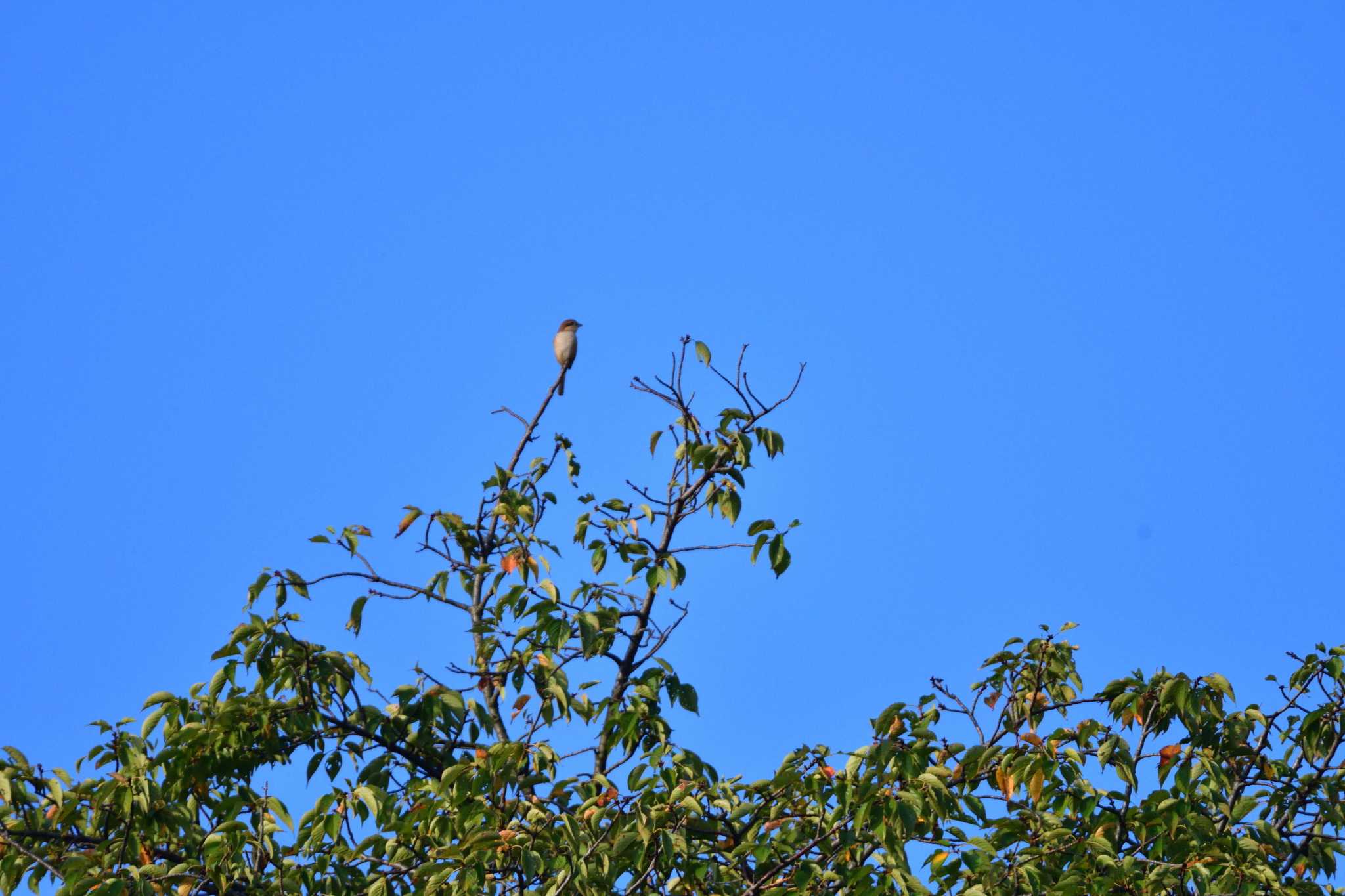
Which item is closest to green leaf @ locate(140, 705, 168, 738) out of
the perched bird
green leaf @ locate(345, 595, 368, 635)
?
green leaf @ locate(345, 595, 368, 635)

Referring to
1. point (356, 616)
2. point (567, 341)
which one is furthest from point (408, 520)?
point (567, 341)

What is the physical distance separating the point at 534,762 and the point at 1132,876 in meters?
2.71

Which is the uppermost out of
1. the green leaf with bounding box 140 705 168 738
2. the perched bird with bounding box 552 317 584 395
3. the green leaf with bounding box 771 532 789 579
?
the perched bird with bounding box 552 317 584 395

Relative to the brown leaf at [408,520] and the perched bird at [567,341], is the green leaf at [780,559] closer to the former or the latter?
the brown leaf at [408,520]

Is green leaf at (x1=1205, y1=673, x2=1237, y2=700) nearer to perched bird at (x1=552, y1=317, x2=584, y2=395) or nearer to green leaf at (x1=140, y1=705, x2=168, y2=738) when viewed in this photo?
green leaf at (x1=140, y1=705, x2=168, y2=738)

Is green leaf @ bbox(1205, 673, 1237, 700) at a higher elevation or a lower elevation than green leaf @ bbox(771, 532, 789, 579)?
lower

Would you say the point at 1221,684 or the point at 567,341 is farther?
the point at 567,341

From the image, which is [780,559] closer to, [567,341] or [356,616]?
[356,616]

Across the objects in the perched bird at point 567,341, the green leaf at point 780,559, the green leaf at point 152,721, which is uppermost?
the perched bird at point 567,341

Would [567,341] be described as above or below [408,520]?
above

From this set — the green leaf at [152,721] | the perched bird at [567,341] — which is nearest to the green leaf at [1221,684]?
the green leaf at [152,721]

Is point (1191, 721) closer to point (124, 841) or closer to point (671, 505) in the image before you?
point (671, 505)

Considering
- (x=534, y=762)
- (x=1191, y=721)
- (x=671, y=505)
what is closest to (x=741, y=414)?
(x=671, y=505)

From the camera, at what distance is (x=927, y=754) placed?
6.86 metres
